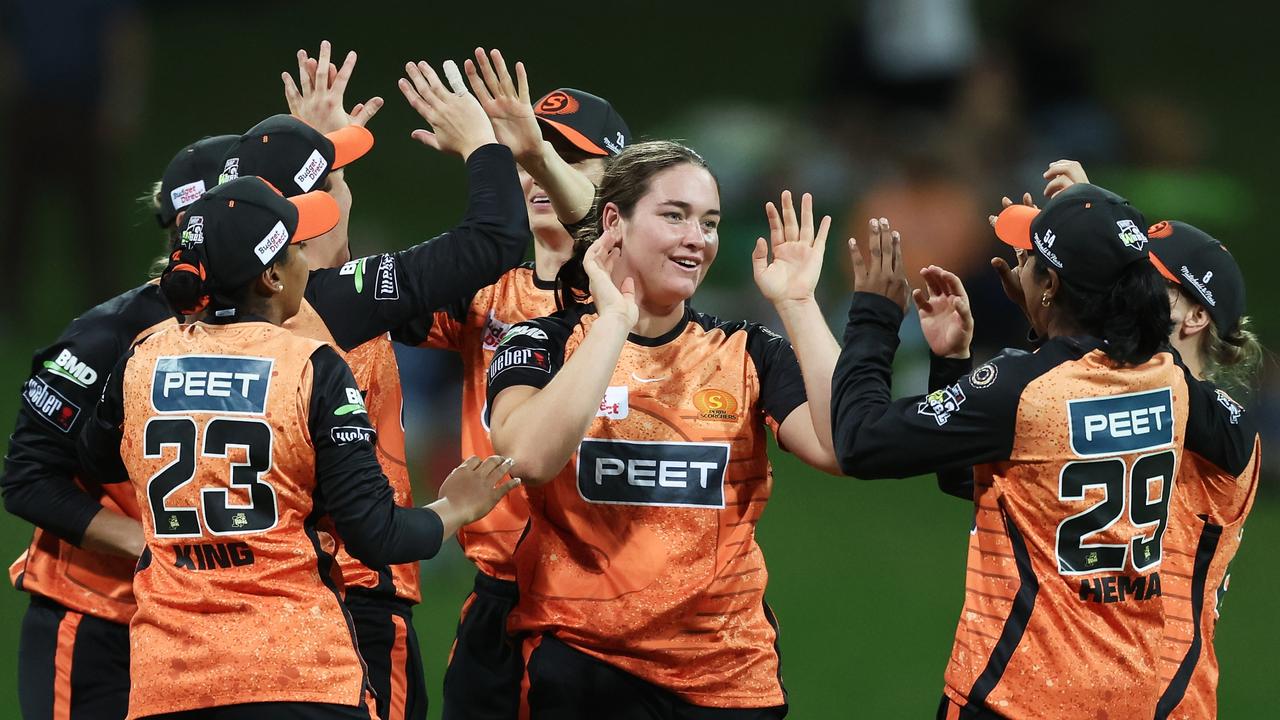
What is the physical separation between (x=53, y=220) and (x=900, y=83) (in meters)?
6.85

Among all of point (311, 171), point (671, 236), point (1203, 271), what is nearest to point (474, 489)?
point (671, 236)

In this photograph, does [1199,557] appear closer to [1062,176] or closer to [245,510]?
[1062,176]

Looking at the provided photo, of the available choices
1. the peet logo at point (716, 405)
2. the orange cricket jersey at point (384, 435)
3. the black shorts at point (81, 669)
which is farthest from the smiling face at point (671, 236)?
the black shorts at point (81, 669)

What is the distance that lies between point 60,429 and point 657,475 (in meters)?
1.40

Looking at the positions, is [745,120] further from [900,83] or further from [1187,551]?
[1187,551]

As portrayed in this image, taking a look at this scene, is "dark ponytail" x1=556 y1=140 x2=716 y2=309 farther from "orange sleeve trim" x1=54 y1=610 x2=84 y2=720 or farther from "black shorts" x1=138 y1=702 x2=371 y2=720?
"orange sleeve trim" x1=54 y1=610 x2=84 y2=720

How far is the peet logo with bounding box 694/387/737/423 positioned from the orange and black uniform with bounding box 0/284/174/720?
1.25 meters

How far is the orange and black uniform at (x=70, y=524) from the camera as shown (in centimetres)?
402

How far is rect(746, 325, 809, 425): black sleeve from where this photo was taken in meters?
4.05

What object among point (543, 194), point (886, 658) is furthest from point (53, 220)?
point (543, 194)

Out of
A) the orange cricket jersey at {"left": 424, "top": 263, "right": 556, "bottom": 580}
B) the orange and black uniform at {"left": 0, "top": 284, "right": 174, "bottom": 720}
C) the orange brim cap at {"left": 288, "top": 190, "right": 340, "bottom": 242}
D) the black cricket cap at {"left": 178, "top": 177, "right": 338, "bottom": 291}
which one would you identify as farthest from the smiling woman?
the orange and black uniform at {"left": 0, "top": 284, "right": 174, "bottom": 720}

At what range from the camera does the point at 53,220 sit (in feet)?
45.9

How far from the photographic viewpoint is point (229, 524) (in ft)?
11.5

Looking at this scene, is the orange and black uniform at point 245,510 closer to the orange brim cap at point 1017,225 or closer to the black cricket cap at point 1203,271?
the orange brim cap at point 1017,225
